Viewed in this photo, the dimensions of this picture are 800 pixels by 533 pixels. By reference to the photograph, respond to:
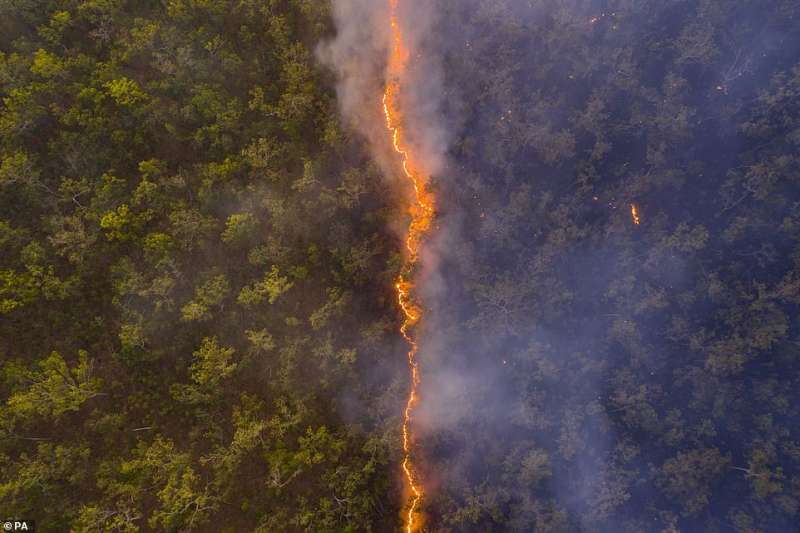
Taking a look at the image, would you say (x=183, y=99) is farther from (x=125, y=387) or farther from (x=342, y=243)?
(x=125, y=387)

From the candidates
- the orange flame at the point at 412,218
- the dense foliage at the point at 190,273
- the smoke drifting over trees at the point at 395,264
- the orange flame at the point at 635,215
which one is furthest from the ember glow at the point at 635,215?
the dense foliage at the point at 190,273

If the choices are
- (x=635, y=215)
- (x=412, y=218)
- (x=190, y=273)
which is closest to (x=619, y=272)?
(x=635, y=215)

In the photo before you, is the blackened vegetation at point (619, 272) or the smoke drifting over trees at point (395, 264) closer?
the smoke drifting over trees at point (395, 264)

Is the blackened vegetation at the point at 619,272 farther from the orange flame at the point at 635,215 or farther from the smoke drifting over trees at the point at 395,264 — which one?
the orange flame at the point at 635,215

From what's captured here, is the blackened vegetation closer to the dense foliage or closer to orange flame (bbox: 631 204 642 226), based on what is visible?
orange flame (bbox: 631 204 642 226)

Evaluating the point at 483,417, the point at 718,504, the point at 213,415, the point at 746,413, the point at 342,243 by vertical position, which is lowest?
the point at 718,504

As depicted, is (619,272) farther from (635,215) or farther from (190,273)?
(190,273)

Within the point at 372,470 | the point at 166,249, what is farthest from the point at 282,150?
the point at 372,470
